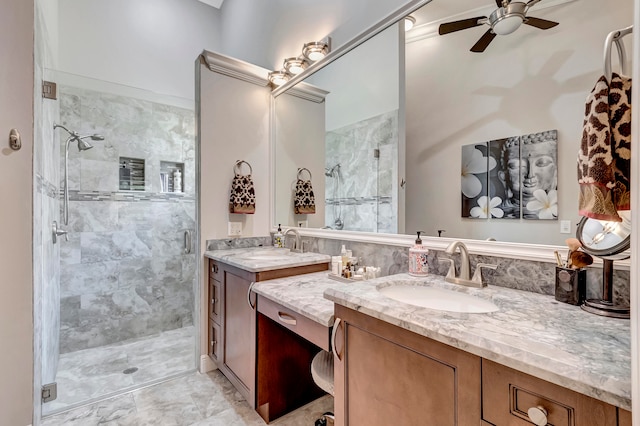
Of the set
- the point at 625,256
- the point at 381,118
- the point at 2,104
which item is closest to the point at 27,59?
the point at 2,104

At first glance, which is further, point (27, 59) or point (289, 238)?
point (289, 238)

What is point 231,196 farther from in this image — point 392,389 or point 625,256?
point 625,256

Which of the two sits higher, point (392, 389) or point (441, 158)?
point (441, 158)

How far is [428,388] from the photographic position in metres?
0.78

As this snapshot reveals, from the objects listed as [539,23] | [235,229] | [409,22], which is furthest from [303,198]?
[539,23]

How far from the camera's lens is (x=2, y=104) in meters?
1.30

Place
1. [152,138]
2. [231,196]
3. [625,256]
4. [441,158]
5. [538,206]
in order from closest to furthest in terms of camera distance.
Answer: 1. [625,256]
2. [538,206]
3. [441,158]
4. [231,196]
5. [152,138]

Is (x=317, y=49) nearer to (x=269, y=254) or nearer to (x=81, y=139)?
(x=269, y=254)

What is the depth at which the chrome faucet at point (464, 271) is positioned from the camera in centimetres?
117

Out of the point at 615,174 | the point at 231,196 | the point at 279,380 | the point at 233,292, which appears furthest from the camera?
the point at 231,196

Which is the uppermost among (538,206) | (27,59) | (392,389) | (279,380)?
(27,59)

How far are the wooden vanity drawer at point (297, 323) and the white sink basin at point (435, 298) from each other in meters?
0.30

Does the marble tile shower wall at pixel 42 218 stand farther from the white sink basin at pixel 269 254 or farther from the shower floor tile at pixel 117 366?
the white sink basin at pixel 269 254

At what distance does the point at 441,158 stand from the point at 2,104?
202cm
